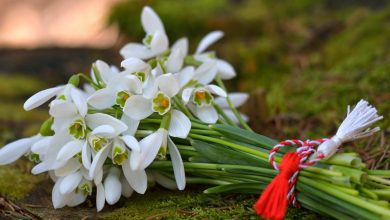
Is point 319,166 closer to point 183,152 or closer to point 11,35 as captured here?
point 183,152

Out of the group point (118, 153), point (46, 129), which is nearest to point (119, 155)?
point (118, 153)

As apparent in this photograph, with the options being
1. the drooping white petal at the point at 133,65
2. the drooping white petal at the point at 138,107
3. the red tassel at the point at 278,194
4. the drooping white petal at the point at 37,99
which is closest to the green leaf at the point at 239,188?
the red tassel at the point at 278,194

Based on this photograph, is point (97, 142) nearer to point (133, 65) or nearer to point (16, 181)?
point (133, 65)

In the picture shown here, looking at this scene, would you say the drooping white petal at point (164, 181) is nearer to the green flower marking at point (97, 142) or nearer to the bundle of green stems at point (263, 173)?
the bundle of green stems at point (263, 173)

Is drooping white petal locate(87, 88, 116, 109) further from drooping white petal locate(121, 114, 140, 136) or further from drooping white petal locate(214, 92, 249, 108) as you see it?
drooping white petal locate(214, 92, 249, 108)

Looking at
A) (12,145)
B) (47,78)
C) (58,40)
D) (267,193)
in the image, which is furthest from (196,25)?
(58,40)

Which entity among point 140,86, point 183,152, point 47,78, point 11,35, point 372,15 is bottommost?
point 11,35
